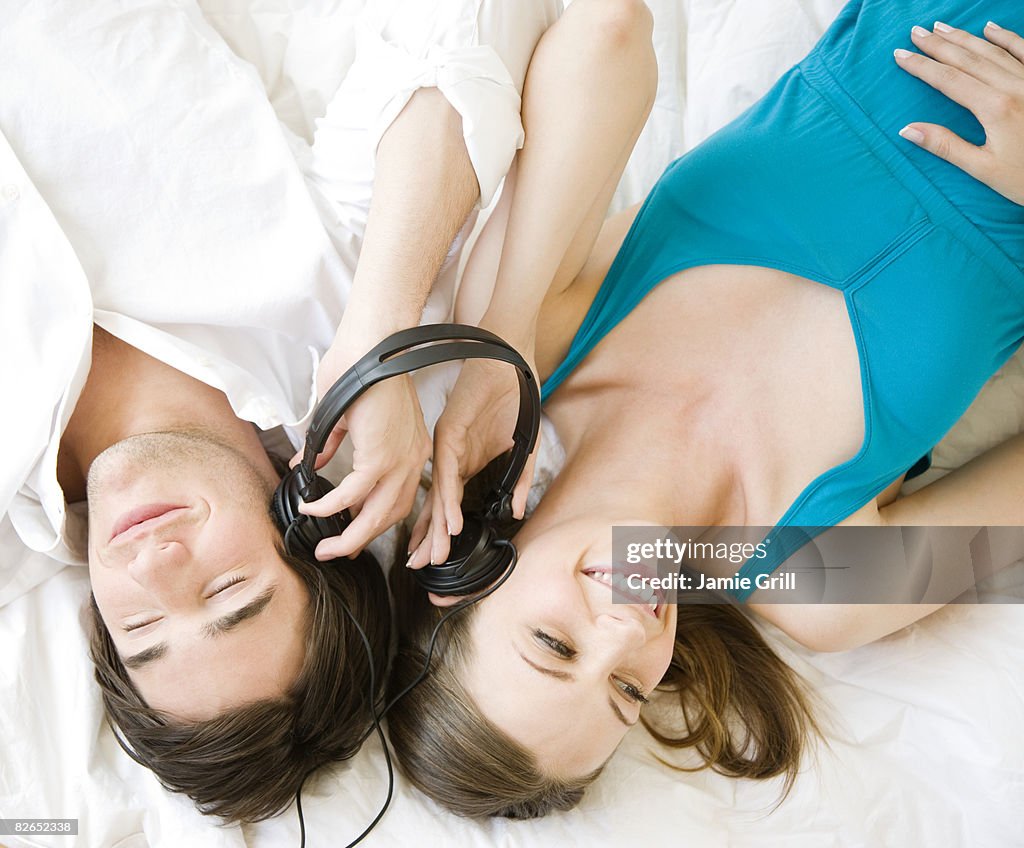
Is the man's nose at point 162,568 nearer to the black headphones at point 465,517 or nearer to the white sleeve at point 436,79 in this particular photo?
the black headphones at point 465,517

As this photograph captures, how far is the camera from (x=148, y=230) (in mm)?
1357

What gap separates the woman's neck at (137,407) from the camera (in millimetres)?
1371

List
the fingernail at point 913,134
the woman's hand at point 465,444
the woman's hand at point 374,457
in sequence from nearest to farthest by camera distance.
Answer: the woman's hand at point 374,457
the woman's hand at point 465,444
the fingernail at point 913,134

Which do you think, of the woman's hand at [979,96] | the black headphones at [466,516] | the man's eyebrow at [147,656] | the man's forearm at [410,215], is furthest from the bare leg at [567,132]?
the man's eyebrow at [147,656]

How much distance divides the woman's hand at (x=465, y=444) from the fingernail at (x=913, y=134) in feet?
2.27

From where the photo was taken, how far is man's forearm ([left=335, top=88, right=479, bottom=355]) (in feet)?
3.87

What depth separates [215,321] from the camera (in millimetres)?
1370

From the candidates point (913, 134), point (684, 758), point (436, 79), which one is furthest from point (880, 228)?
point (684, 758)

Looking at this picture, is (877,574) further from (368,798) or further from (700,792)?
(368,798)

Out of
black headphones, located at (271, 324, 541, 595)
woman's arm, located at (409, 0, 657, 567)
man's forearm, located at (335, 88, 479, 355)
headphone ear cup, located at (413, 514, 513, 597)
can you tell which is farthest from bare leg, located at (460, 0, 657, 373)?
headphone ear cup, located at (413, 514, 513, 597)

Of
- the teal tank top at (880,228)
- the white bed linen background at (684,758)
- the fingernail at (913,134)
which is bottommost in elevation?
Answer: the white bed linen background at (684,758)

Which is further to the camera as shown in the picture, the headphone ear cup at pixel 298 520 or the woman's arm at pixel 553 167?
the woman's arm at pixel 553 167

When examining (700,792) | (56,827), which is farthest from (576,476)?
(56,827)

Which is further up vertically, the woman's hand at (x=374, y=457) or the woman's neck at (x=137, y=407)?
the woman's hand at (x=374, y=457)
